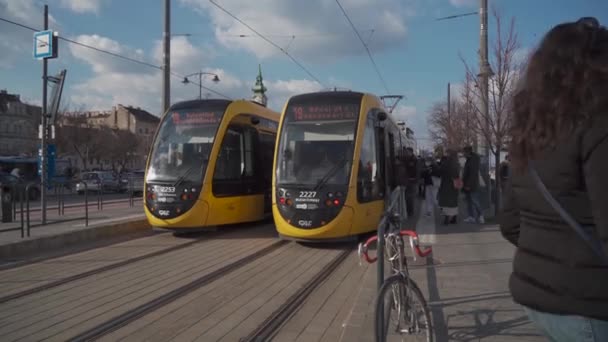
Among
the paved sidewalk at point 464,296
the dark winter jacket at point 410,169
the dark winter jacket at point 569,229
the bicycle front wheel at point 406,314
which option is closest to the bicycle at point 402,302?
the bicycle front wheel at point 406,314

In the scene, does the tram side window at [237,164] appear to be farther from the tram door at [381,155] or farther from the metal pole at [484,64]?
the metal pole at [484,64]

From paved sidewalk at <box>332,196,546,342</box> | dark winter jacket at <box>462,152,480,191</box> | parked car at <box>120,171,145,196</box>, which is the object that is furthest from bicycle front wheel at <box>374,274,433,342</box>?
parked car at <box>120,171,145,196</box>

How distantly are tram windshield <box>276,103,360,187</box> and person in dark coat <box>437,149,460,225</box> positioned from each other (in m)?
3.40

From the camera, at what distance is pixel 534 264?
1.79 meters

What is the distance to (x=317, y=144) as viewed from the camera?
9.38 meters

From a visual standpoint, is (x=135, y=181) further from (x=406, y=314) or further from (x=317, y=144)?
(x=406, y=314)

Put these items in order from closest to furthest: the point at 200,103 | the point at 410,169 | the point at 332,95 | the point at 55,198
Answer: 1. the point at 332,95
2. the point at 200,103
3. the point at 410,169
4. the point at 55,198

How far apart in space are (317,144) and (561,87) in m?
7.65

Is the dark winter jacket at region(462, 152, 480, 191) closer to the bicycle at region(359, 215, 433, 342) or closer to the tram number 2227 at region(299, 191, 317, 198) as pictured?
the tram number 2227 at region(299, 191, 317, 198)

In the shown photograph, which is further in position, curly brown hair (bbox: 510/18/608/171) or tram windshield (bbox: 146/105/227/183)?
tram windshield (bbox: 146/105/227/183)

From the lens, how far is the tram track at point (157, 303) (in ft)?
15.0

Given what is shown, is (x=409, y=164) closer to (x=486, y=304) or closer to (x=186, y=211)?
(x=186, y=211)

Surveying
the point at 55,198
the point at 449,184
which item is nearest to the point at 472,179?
the point at 449,184

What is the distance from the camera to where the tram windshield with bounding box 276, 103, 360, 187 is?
9086 millimetres
